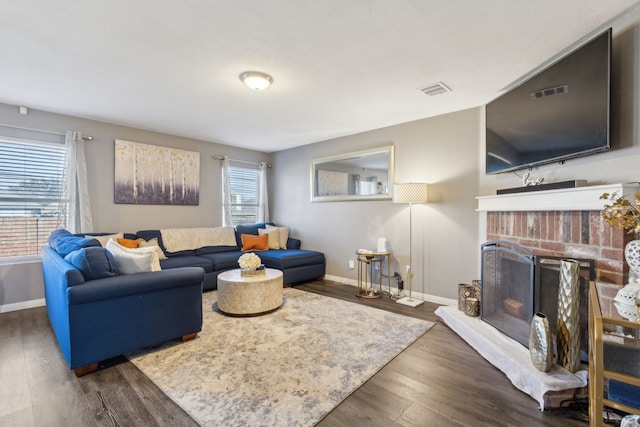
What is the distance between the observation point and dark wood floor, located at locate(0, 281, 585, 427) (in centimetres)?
166

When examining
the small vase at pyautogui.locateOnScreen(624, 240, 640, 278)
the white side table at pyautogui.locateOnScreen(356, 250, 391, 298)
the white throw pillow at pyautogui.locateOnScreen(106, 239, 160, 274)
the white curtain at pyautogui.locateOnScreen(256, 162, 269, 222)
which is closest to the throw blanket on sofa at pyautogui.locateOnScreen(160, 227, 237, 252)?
the white curtain at pyautogui.locateOnScreen(256, 162, 269, 222)

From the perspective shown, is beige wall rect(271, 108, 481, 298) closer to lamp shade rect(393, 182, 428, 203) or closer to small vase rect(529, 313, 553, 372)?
lamp shade rect(393, 182, 428, 203)

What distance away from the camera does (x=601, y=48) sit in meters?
1.95

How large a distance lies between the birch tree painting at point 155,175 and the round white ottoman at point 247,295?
7.44 ft

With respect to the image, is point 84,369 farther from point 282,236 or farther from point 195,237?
point 282,236

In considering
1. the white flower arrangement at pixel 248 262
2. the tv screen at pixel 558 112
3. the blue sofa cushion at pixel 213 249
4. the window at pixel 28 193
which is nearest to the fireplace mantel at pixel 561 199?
the tv screen at pixel 558 112

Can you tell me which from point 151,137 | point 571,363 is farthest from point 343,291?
point 151,137

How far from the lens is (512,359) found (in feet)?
6.77

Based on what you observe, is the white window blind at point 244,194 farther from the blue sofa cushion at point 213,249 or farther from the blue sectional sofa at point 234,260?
the blue sofa cushion at point 213,249

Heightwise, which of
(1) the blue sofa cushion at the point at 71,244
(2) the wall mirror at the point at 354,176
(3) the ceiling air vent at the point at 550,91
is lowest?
(1) the blue sofa cushion at the point at 71,244

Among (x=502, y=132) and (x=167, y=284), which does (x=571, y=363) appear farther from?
(x=167, y=284)

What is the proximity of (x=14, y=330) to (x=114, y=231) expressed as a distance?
1702 mm

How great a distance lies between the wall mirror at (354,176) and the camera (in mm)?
4484

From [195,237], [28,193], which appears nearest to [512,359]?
[195,237]
